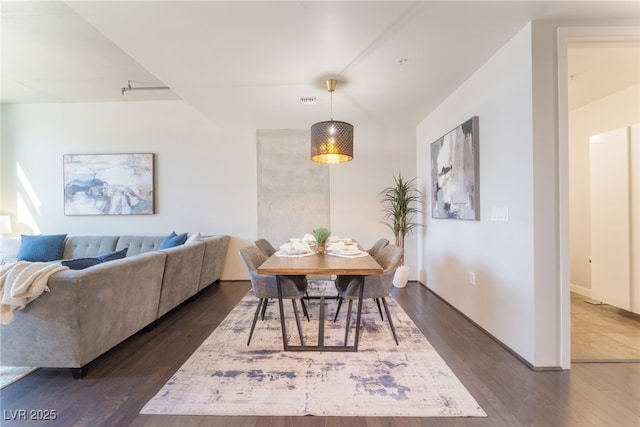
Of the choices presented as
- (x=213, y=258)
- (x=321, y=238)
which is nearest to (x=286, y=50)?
(x=321, y=238)

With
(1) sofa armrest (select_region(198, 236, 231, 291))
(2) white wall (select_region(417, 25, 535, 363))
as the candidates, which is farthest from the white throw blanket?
(2) white wall (select_region(417, 25, 535, 363))

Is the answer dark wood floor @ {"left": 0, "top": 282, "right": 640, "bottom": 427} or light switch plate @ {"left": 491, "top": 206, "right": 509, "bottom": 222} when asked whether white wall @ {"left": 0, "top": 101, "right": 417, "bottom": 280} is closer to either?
light switch plate @ {"left": 491, "top": 206, "right": 509, "bottom": 222}

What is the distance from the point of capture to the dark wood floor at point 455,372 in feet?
4.81

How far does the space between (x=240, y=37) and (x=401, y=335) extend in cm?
292

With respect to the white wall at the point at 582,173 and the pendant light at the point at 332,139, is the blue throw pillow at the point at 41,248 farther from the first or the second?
the white wall at the point at 582,173

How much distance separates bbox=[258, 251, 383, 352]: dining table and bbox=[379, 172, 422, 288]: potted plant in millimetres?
1860

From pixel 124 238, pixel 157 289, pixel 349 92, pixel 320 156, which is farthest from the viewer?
pixel 124 238

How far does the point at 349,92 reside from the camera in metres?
3.08

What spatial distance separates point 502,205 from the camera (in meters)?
2.26

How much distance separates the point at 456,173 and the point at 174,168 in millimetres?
4348

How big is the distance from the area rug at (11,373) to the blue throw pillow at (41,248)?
8.56 feet

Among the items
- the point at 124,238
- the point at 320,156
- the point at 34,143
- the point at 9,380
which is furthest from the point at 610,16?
the point at 34,143

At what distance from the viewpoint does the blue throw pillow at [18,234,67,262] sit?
3.83 m

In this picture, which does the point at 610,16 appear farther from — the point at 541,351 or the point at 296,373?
the point at 296,373
